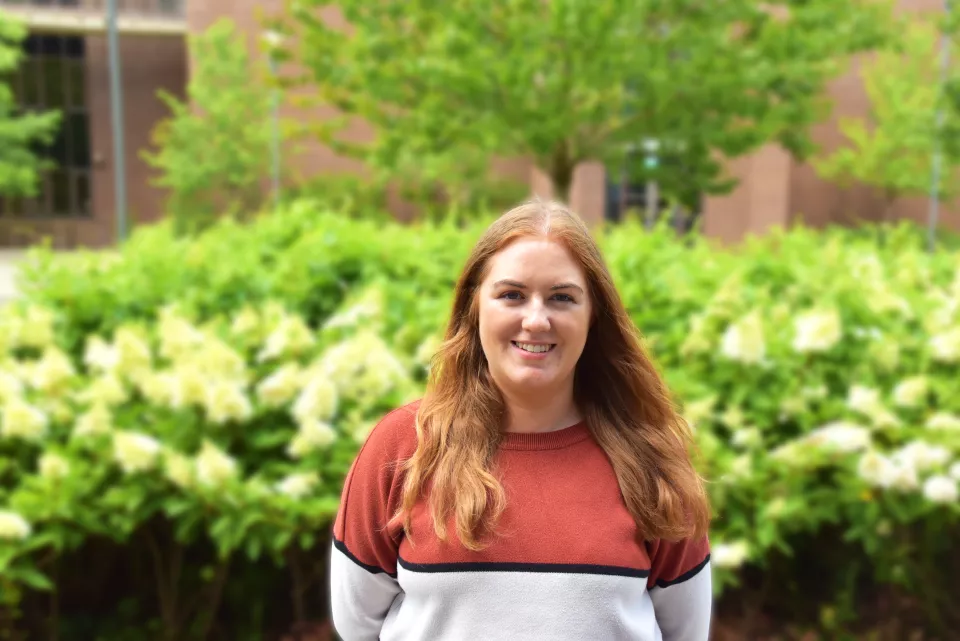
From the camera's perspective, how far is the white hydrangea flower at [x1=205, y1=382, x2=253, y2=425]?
334 cm

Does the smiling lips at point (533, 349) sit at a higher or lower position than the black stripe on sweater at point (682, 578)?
higher

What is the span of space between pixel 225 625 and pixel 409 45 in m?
10.3

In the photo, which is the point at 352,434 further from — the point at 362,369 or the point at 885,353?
the point at 885,353

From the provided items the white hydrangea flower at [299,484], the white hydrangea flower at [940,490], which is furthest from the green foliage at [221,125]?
the white hydrangea flower at [940,490]

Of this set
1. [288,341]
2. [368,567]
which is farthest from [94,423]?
[368,567]

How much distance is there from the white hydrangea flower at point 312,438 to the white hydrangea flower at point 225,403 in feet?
0.70

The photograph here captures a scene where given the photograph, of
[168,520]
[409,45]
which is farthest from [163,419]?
[409,45]

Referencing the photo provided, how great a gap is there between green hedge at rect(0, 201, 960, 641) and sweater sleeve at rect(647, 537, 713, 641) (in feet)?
3.52

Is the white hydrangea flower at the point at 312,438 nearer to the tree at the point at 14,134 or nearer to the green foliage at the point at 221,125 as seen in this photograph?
the green foliage at the point at 221,125

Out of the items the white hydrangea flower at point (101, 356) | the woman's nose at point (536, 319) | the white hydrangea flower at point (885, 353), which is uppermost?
the woman's nose at point (536, 319)

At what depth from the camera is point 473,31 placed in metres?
11.6

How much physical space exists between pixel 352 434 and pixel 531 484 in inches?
77.5

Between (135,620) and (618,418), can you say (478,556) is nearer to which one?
(618,418)

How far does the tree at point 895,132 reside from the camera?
81.6 ft
